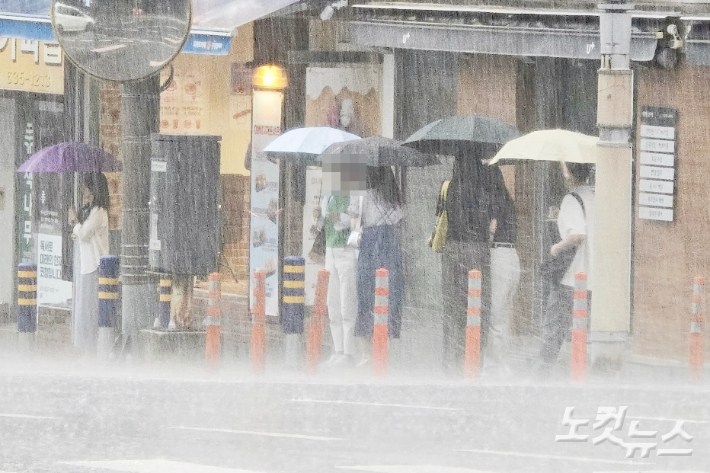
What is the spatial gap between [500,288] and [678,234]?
2477 mm

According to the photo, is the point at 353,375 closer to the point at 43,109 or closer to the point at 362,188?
the point at 362,188

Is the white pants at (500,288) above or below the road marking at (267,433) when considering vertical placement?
above

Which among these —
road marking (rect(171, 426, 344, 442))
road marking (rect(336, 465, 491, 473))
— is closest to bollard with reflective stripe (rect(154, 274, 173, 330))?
road marking (rect(171, 426, 344, 442))

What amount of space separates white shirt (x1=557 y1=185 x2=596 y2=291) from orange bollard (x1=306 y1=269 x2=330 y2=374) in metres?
2.02

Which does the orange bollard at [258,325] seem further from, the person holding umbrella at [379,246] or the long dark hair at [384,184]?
the long dark hair at [384,184]

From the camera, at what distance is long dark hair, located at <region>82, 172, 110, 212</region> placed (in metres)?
19.2

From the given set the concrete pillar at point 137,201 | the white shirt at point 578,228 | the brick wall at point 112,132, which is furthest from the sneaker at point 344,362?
the brick wall at point 112,132

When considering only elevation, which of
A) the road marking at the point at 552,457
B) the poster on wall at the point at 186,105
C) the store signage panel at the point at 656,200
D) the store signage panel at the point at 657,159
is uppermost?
the poster on wall at the point at 186,105

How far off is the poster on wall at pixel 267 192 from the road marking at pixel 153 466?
1095 cm

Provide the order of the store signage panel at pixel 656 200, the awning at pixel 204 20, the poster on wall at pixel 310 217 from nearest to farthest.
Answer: the store signage panel at pixel 656 200, the awning at pixel 204 20, the poster on wall at pixel 310 217

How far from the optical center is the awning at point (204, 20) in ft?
65.2

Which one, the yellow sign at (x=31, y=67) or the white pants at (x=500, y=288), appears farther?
the yellow sign at (x=31, y=67)

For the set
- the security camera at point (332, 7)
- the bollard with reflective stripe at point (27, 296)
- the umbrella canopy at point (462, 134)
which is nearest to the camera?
the umbrella canopy at point (462, 134)

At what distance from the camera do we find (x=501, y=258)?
633 inches
